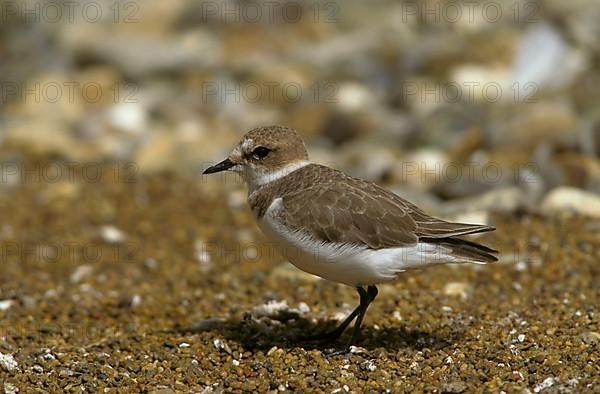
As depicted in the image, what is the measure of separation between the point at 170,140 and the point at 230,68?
300 centimetres

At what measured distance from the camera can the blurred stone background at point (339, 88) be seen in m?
10.4

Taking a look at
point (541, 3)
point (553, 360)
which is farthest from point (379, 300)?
point (541, 3)

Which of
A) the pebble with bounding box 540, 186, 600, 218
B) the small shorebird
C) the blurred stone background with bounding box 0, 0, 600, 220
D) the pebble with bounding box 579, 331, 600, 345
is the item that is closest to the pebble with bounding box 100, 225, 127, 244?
the blurred stone background with bounding box 0, 0, 600, 220

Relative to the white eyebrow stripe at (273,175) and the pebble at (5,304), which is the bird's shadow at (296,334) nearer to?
the white eyebrow stripe at (273,175)

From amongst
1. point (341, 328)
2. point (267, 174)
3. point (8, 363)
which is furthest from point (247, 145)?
point (8, 363)

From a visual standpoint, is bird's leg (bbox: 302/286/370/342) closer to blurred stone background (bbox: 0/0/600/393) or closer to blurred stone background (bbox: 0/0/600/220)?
blurred stone background (bbox: 0/0/600/393)

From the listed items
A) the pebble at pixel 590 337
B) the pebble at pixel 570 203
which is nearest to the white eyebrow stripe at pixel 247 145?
the pebble at pixel 590 337

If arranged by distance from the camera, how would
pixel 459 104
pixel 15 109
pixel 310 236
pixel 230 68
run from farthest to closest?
pixel 230 68 → pixel 15 109 → pixel 459 104 → pixel 310 236

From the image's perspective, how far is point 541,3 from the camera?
15141 mm

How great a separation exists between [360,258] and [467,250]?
25.1 inches

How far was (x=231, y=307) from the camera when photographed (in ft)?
23.0

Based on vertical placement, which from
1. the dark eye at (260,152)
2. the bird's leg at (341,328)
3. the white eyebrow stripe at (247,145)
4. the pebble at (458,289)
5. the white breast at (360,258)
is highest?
the white eyebrow stripe at (247,145)

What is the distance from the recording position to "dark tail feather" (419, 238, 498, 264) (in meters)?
5.53

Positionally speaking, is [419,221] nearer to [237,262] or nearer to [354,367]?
[354,367]
